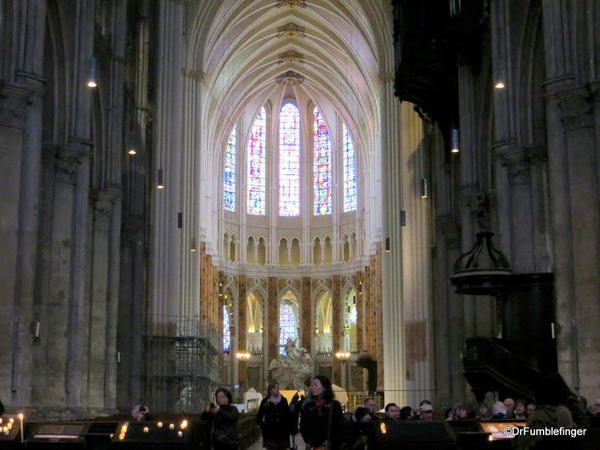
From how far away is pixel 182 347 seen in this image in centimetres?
3072

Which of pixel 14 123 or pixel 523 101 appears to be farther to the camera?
pixel 523 101

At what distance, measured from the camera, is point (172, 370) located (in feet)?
99.1

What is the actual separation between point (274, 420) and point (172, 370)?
1978 cm

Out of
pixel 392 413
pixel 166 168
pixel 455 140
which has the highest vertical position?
pixel 166 168

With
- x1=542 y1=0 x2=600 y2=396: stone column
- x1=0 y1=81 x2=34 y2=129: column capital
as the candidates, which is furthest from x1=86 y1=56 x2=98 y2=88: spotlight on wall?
x1=542 y1=0 x2=600 y2=396: stone column

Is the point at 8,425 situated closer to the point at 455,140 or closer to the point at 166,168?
the point at 455,140

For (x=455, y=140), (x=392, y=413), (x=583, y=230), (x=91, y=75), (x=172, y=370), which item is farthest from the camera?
(x=172, y=370)

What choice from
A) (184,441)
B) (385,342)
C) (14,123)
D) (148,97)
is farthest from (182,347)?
(184,441)

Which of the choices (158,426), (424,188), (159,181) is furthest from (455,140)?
(158,426)

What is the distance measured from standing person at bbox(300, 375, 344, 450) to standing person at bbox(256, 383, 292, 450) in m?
1.44

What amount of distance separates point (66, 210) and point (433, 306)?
1657 cm

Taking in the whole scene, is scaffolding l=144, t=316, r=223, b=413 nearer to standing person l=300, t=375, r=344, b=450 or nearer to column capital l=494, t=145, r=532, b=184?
column capital l=494, t=145, r=532, b=184

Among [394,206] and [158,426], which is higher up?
[394,206]

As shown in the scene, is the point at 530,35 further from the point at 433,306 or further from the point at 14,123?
the point at 433,306
